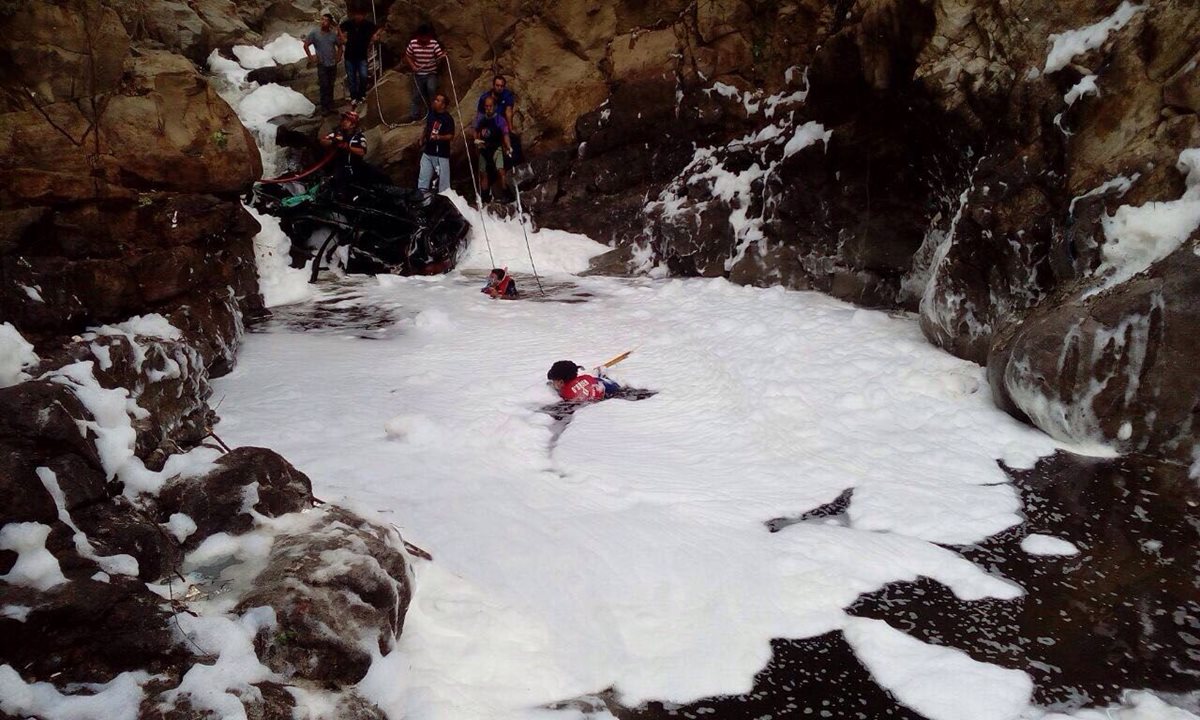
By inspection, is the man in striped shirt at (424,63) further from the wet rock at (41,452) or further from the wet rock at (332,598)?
the wet rock at (332,598)

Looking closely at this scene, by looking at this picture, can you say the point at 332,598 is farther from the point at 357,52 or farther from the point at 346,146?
the point at 357,52

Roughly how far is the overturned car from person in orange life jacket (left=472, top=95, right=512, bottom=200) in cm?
133

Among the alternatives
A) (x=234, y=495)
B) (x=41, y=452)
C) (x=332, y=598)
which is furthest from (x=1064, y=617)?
(x=41, y=452)

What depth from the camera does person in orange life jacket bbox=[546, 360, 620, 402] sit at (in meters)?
5.54

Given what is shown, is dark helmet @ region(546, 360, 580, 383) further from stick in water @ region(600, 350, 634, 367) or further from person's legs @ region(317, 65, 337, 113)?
person's legs @ region(317, 65, 337, 113)

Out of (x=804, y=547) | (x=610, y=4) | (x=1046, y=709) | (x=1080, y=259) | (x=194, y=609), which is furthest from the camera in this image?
(x=610, y=4)

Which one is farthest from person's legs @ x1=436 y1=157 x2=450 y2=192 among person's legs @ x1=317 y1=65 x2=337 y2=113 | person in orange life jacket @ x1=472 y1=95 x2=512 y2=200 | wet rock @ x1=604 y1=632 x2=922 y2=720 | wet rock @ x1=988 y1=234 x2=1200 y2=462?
wet rock @ x1=604 y1=632 x2=922 y2=720

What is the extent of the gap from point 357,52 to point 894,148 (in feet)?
28.2

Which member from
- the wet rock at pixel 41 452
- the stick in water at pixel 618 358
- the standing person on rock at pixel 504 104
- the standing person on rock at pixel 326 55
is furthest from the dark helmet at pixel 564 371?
the standing person on rock at pixel 326 55

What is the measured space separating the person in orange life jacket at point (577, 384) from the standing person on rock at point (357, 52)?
874 centimetres

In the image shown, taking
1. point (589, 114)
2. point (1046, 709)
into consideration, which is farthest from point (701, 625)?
point (589, 114)

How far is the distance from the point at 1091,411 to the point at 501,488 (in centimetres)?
335

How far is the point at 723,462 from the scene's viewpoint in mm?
4590

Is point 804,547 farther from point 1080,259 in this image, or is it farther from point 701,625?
point 1080,259
